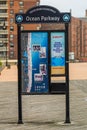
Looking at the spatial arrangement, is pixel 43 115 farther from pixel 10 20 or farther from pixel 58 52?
pixel 10 20

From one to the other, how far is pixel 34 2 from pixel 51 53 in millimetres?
134956

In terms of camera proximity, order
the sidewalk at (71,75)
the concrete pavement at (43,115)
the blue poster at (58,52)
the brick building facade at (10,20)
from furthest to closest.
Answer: the brick building facade at (10,20) → the sidewalk at (71,75) → the blue poster at (58,52) → the concrete pavement at (43,115)

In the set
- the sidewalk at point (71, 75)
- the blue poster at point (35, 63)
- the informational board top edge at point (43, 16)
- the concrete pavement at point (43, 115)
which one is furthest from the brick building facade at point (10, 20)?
the informational board top edge at point (43, 16)

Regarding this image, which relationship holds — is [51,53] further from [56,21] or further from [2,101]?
[2,101]

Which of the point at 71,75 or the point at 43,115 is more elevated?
the point at 43,115

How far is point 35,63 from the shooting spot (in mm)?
12055

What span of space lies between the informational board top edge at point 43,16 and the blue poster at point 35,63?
42 cm

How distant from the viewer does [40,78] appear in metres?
12.1

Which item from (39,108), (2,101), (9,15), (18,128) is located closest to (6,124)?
(18,128)

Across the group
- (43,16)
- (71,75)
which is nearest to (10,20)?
(71,75)

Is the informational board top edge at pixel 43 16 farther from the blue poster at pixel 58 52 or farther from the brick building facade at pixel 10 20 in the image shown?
the brick building facade at pixel 10 20

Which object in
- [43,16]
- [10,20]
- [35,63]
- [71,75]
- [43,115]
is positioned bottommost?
[71,75]

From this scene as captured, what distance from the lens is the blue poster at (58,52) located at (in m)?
12.0

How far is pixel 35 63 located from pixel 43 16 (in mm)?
1144
